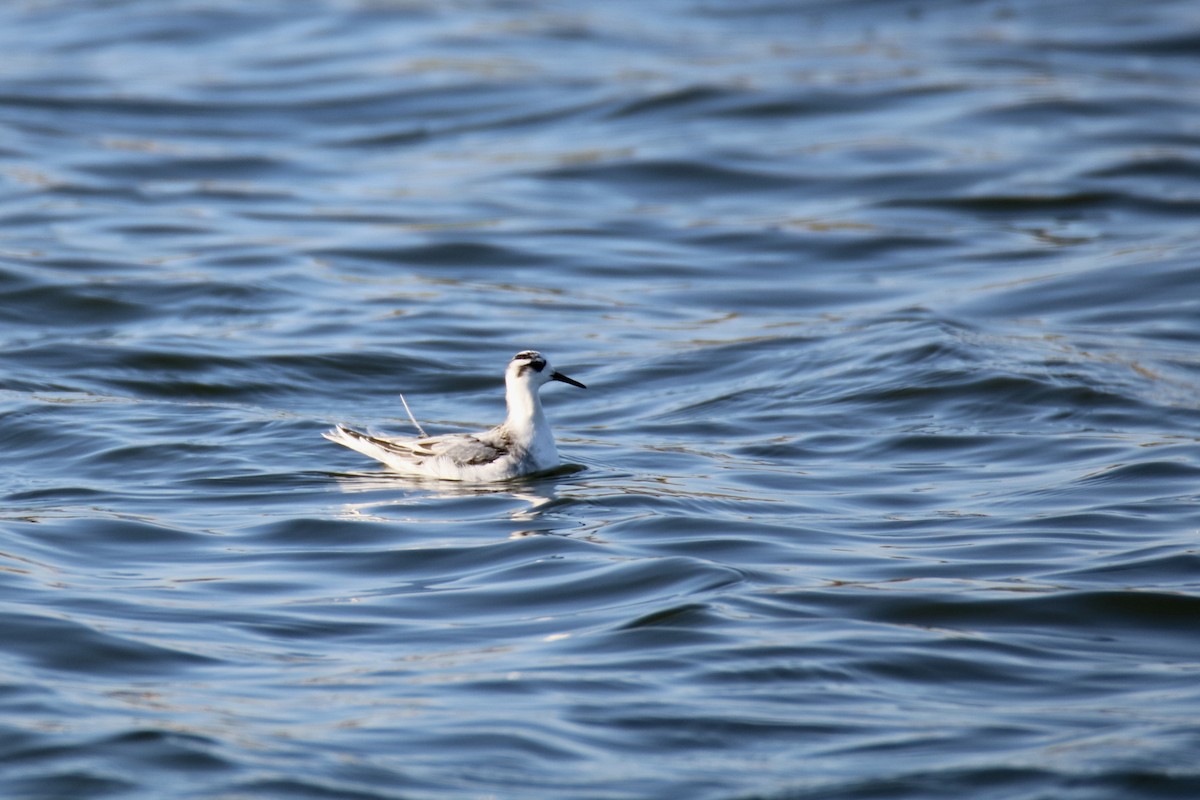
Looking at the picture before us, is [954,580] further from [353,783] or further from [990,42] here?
[990,42]

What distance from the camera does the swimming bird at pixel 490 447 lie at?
11227 millimetres

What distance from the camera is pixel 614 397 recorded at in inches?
549

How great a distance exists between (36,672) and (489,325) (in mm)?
8460

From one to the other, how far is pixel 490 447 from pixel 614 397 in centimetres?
270

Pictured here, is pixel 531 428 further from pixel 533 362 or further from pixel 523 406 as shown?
pixel 533 362

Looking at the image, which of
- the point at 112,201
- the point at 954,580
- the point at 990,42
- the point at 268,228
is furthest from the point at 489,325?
the point at 990,42

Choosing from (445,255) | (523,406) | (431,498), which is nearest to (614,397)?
(523,406)

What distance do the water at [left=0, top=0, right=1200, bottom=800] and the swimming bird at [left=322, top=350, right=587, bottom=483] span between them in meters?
0.16

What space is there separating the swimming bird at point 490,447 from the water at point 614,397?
16 centimetres

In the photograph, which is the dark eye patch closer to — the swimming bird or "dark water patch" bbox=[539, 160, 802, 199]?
the swimming bird

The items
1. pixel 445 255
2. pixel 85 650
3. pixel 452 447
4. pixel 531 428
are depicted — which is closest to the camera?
pixel 85 650

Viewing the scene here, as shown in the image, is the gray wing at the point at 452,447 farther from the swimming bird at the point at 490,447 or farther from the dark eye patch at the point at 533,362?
the dark eye patch at the point at 533,362

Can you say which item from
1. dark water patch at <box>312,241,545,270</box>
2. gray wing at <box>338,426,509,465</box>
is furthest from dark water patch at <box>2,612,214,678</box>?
dark water patch at <box>312,241,545,270</box>

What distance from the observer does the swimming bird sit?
11.2 meters
